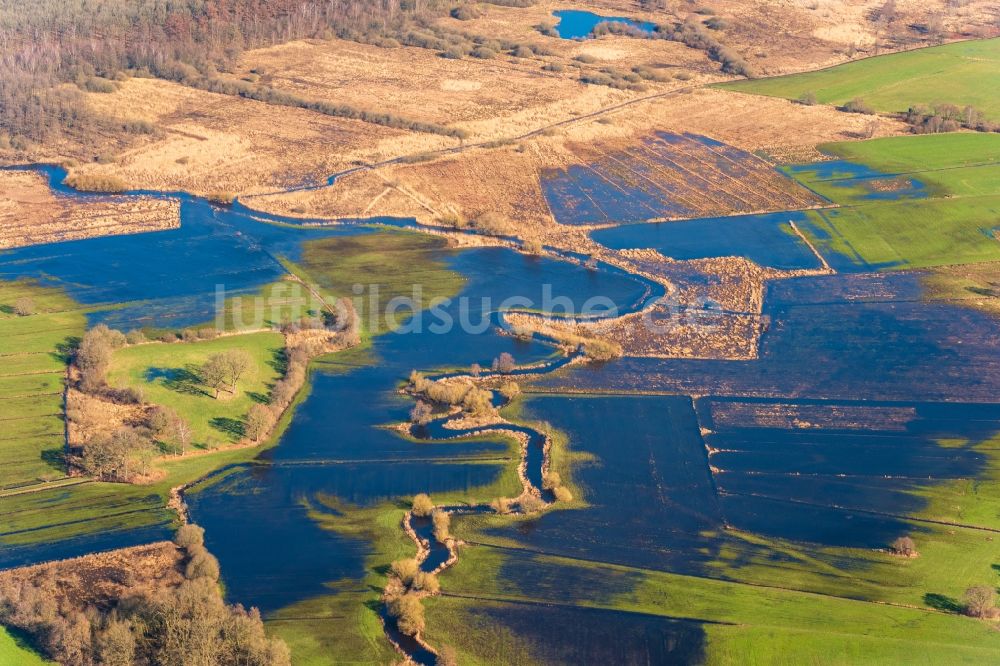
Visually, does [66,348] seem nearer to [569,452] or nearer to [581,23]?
[569,452]

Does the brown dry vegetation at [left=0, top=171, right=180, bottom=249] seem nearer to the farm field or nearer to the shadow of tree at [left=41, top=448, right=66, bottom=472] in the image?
the farm field

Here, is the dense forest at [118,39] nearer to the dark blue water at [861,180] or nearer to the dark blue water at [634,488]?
the dark blue water at [634,488]

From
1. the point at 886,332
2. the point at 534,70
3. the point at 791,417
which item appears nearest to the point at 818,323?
the point at 886,332

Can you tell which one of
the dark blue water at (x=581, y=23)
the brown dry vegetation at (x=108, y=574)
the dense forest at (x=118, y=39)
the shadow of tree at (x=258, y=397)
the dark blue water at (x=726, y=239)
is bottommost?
the brown dry vegetation at (x=108, y=574)

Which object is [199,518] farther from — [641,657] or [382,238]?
[382,238]

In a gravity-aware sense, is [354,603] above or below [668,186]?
below

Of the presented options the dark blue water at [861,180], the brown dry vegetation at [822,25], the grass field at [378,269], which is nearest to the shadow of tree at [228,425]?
the grass field at [378,269]

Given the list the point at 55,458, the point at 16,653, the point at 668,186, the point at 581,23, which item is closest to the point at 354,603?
the point at 16,653
